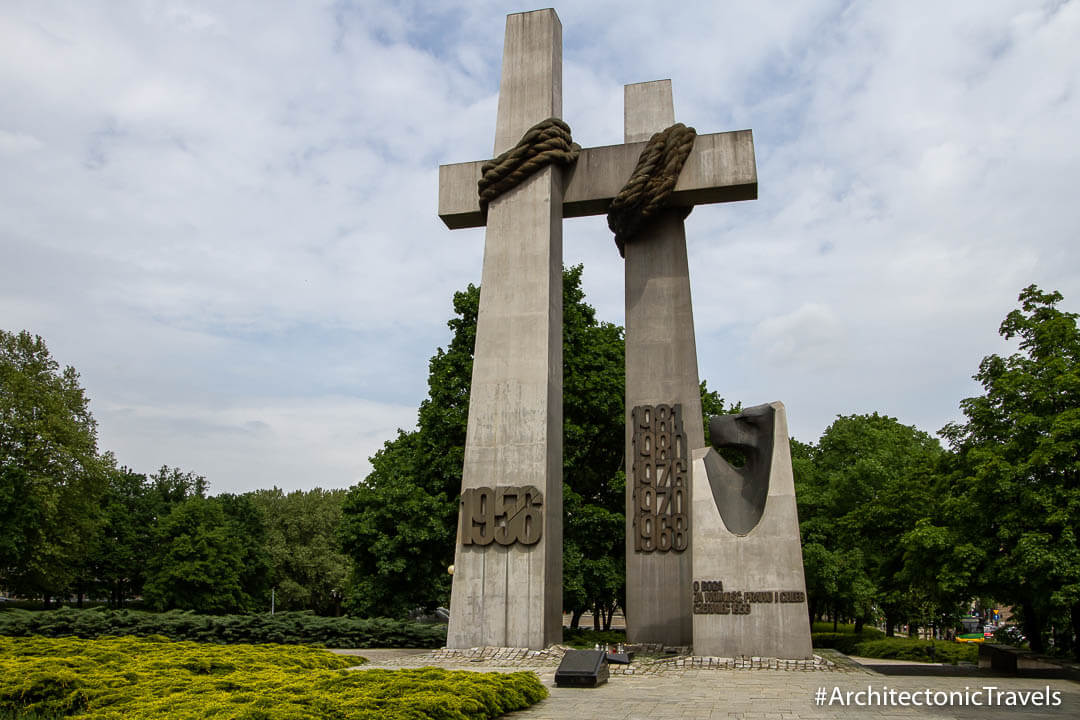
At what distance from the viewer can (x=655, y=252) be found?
712 inches

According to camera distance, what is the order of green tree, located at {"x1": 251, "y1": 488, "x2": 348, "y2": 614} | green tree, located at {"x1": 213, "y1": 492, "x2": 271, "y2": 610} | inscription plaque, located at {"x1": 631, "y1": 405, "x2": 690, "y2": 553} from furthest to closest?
green tree, located at {"x1": 251, "y1": 488, "x2": 348, "y2": 614} → green tree, located at {"x1": 213, "y1": 492, "x2": 271, "y2": 610} → inscription plaque, located at {"x1": 631, "y1": 405, "x2": 690, "y2": 553}

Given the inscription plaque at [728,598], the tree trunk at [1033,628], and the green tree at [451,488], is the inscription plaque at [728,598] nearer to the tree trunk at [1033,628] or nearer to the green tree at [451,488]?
the tree trunk at [1033,628]

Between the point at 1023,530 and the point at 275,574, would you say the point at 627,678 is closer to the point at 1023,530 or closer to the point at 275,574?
the point at 1023,530

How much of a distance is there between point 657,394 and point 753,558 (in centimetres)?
452

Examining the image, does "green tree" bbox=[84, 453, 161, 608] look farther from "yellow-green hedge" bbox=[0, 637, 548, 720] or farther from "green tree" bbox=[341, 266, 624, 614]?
"yellow-green hedge" bbox=[0, 637, 548, 720]

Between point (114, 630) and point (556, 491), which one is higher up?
point (556, 491)

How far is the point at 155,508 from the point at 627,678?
136 feet

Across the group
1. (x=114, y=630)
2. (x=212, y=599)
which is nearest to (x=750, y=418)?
(x=114, y=630)

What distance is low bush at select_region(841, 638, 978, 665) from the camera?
21.4 meters

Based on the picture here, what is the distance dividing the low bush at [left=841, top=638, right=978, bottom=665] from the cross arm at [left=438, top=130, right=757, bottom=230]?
517 inches

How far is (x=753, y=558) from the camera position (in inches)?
539

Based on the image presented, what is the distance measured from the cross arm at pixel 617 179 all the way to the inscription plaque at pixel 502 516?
6279 mm

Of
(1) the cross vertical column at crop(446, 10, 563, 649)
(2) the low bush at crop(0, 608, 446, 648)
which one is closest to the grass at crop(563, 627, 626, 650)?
(2) the low bush at crop(0, 608, 446, 648)

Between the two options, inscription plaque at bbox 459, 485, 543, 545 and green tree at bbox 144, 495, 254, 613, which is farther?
green tree at bbox 144, 495, 254, 613
